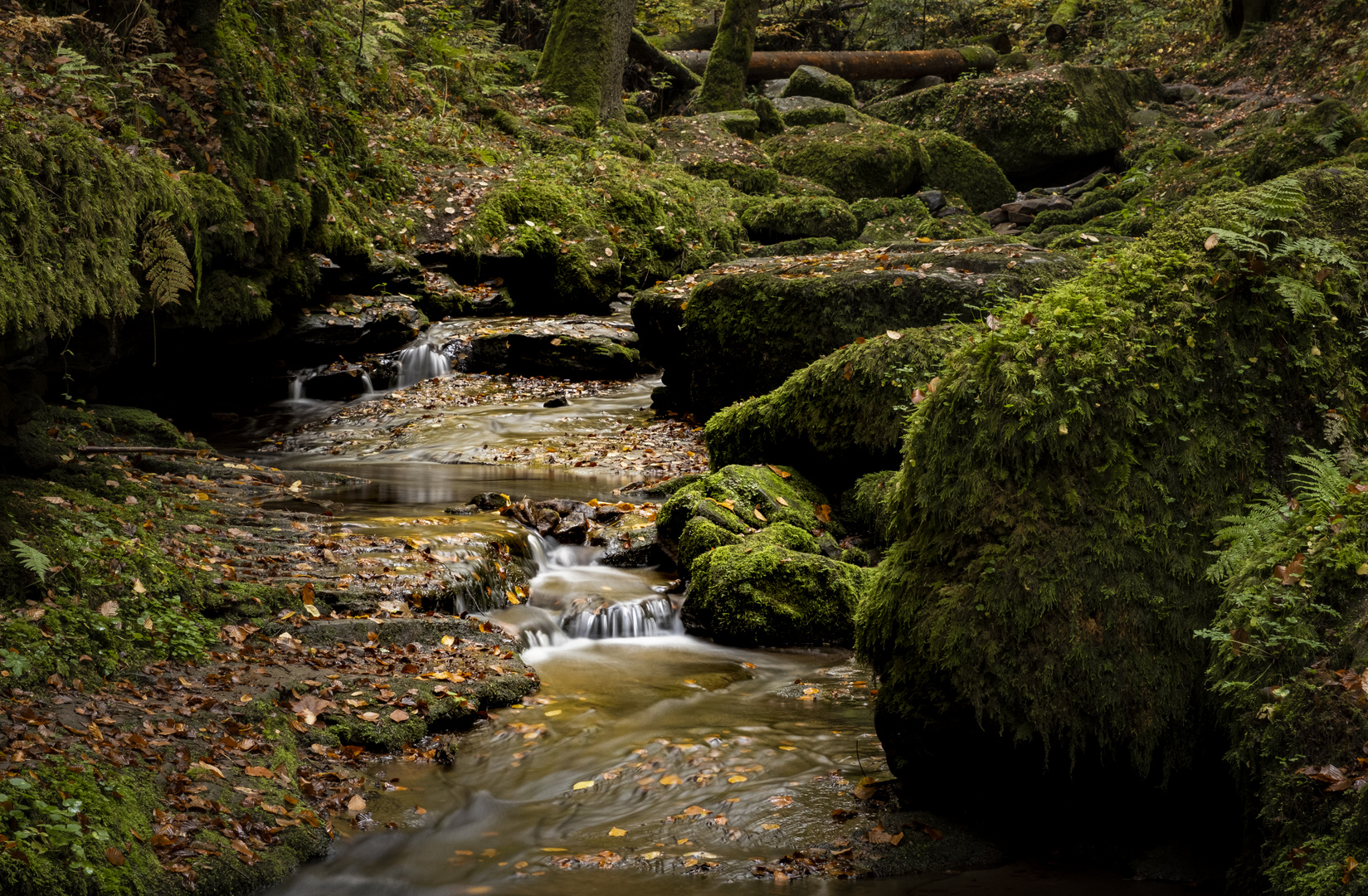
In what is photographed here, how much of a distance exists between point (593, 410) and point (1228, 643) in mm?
10803

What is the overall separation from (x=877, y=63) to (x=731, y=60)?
252 inches

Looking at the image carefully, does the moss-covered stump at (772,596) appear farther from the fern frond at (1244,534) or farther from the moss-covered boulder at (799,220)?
the moss-covered boulder at (799,220)

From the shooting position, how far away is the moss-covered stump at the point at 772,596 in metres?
7.10

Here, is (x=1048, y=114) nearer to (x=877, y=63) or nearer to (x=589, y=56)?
(x=877, y=63)

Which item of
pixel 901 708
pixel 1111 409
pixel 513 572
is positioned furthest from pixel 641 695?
pixel 1111 409

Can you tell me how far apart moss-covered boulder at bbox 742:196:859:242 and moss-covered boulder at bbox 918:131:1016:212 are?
473 cm

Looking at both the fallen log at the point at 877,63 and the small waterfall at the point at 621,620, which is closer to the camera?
the small waterfall at the point at 621,620

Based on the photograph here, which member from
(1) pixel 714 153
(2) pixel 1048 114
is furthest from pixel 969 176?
(1) pixel 714 153

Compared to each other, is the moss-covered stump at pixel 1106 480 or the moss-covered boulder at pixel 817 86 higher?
the moss-covered boulder at pixel 817 86

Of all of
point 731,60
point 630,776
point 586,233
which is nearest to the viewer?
point 630,776

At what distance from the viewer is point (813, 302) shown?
1059 centimetres

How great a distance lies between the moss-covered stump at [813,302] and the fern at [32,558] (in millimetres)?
7554

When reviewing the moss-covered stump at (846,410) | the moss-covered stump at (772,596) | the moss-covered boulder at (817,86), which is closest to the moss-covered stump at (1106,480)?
the moss-covered stump at (772,596)

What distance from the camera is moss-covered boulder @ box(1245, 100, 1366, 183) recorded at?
44.4ft
